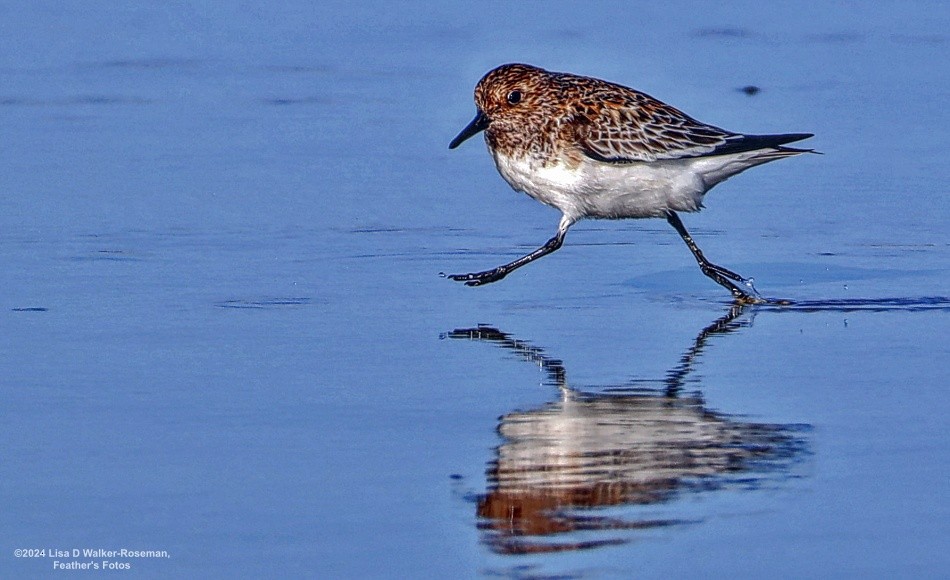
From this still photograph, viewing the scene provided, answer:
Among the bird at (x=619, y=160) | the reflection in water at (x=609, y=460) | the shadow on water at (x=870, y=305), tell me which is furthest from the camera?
the bird at (x=619, y=160)

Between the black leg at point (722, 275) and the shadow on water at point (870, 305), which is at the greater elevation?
the black leg at point (722, 275)

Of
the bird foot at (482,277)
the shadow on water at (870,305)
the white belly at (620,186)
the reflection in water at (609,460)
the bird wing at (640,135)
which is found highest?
the bird wing at (640,135)

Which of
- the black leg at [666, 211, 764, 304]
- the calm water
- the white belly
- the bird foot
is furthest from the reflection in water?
the white belly

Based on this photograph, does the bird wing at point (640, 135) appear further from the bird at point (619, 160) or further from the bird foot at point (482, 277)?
the bird foot at point (482, 277)

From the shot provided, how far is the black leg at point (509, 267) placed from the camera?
874cm

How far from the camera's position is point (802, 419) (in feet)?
21.0

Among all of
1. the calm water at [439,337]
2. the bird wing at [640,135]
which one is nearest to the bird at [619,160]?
the bird wing at [640,135]

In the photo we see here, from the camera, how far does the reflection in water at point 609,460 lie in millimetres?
5184

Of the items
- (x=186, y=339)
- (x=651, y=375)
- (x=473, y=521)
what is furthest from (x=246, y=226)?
(x=473, y=521)

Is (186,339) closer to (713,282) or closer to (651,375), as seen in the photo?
(651,375)

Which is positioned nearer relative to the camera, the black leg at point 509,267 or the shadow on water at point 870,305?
the shadow on water at point 870,305

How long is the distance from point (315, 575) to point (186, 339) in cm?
285

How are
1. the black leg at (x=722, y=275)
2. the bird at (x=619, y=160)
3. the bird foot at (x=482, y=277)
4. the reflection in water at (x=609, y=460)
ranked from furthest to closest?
the bird at (x=619, y=160) → the bird foot at (x=482, y=277) → the black leg at (x=722, y=275) → the reflection in water at (x=609, y=460)

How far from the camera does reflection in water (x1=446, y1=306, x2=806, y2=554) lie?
5.18 metres
